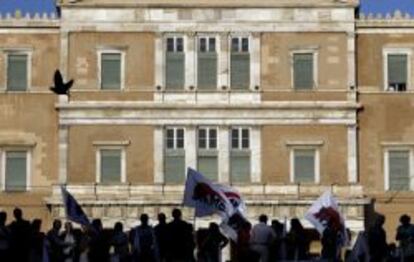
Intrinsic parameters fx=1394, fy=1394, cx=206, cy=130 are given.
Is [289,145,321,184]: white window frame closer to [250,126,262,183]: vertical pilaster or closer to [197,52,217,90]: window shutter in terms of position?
[250,126,262,183]: vertical pilaster

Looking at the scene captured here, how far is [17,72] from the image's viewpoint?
49156 millimetres

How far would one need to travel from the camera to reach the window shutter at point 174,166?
48.2m

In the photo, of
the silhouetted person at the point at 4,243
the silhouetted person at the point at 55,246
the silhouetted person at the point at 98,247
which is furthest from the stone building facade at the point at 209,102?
the silhouetted person at the point at 4,243

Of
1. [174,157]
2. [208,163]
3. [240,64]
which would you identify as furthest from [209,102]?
[174,157]

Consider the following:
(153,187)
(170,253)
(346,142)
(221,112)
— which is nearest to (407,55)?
(346,142)

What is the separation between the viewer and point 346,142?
48.4 meters

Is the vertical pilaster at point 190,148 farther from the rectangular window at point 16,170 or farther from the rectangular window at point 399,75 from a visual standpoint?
the rectangular window at point 399,75

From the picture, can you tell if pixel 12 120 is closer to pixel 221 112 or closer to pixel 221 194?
pixel 221 112

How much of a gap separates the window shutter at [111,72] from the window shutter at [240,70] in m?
4.00

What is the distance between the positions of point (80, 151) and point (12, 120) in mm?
2722

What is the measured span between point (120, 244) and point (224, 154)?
62.8 ft

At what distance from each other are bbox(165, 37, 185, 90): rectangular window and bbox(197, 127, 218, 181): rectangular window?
185cm

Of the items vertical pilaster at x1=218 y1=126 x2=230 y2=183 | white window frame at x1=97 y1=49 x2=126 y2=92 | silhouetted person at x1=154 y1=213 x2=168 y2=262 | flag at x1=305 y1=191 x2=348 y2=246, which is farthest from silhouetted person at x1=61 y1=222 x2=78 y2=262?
white window frame at x1=97 y1=49 x2=126 y2=92

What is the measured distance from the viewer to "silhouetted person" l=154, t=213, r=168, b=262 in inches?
1084
